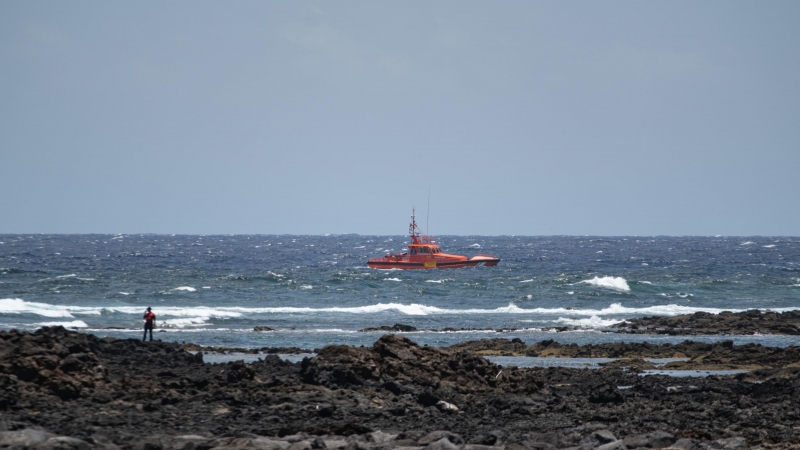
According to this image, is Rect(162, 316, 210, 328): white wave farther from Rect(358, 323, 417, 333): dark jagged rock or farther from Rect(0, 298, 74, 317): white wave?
Rect(358, 323, 417, 333): dark jagged rock

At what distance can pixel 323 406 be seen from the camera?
611 inches

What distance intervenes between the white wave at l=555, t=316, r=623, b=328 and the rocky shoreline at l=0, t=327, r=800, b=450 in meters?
17.8

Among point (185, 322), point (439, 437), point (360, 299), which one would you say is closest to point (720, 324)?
point (360, 299)

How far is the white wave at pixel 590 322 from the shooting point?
1539 inches

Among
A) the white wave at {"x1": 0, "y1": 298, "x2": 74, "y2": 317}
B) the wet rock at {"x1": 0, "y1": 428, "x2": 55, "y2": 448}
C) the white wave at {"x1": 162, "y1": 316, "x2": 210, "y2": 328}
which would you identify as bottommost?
the white wave at {"x1": 162, "y1": 316, "x2": 210, "y2": 328}

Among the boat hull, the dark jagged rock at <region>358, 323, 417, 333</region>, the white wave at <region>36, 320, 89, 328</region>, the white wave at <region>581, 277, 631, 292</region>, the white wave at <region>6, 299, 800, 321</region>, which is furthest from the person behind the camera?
the boat hull

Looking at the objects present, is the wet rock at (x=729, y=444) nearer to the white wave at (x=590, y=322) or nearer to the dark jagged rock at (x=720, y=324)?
the dark jagged rock at (x=720, y=324)

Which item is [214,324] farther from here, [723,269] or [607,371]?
[723,269]

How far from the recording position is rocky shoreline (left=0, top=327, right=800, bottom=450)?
12.7 m

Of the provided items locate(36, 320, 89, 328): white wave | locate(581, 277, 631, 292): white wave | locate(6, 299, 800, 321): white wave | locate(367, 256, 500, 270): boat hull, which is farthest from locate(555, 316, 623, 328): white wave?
locate(367, 256, 500, 270): boat hull

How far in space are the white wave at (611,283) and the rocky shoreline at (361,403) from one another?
1481 inches

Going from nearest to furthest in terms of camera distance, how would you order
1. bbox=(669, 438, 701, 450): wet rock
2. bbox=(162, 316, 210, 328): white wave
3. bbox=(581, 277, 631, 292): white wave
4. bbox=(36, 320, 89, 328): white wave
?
1. bbox=(669, 438, 701, 450): wet rock
2. bbox=(36, 320, 89, 328): white wave
3. bbox=(162, 316, 210, 328): white wave
4. bbox=(581, 277, 631, 292): white wave

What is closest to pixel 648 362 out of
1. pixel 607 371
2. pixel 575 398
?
pixel 607 371

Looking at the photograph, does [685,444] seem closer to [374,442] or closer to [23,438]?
[374,442]
